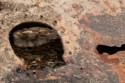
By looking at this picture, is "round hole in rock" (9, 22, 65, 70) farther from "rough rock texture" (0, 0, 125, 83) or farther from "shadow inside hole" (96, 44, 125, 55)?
"shadow inside hole" (96, 44, 125, 55)

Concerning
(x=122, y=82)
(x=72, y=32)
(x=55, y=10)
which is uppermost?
(x=55, y=10)

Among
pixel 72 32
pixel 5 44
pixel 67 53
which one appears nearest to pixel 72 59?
pixel 67 53

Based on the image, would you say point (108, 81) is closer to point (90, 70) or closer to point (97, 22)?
point (90, 70)

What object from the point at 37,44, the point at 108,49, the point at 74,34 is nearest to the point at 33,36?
the point at 37,44

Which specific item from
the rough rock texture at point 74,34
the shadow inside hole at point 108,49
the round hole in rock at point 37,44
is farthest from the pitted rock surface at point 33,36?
the shadow inside hole at point 108,49

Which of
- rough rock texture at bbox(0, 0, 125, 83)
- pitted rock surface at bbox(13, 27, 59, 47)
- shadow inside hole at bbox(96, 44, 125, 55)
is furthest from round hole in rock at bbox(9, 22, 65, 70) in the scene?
shadow inside hole at bbox(96, 44, 125, 55)

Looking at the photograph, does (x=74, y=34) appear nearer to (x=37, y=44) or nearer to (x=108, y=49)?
(x=108, y=49)
